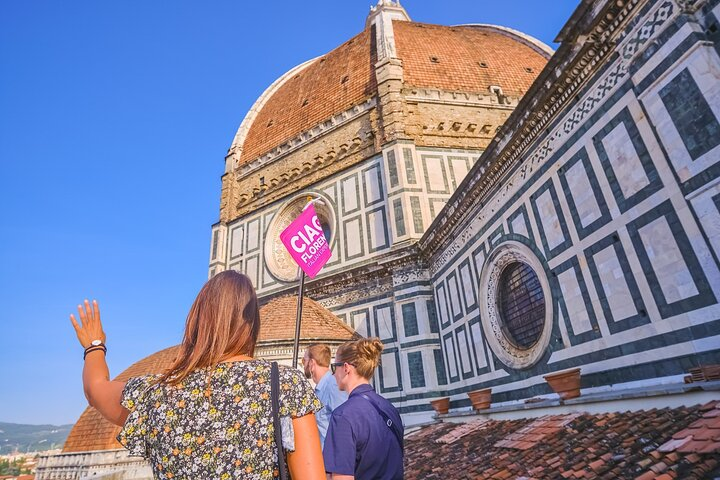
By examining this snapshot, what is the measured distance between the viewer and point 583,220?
5.95 meters

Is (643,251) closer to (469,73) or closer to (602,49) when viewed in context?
(602,49)

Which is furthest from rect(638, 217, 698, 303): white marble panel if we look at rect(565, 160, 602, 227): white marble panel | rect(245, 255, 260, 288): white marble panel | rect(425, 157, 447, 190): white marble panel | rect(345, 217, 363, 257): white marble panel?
rect(245, 255, 260, 288): white marble panel

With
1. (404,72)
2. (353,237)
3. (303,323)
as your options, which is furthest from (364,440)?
(404,72)

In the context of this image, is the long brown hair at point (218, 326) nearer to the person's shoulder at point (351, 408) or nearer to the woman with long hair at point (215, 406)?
the woman with long hair at point (215, 406)

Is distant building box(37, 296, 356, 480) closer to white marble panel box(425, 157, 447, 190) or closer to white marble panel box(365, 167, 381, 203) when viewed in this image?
white marble panel box(365, 167, 381, 203)

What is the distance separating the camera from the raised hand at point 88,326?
1790 mm

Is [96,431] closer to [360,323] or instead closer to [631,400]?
[360,323]

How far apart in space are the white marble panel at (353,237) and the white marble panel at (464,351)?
213 inches

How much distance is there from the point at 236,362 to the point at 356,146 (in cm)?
1559

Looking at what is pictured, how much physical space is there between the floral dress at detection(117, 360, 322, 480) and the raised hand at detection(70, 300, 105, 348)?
0.39 meters

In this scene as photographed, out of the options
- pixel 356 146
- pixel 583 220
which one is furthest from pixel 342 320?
pixel 583 220

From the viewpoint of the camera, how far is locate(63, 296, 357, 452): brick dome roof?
1221cm

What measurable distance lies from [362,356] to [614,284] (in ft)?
13.4

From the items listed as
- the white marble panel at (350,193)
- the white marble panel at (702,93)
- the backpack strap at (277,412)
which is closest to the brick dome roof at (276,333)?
the white marble panel at (350,193)
